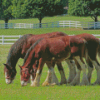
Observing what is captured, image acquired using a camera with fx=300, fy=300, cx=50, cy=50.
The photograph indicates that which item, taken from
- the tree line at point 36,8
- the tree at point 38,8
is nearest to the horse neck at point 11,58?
the tree line at point 36,8

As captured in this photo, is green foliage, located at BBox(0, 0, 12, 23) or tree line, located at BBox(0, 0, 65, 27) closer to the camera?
tree line, located at BBox(0, 0, 65, 27)

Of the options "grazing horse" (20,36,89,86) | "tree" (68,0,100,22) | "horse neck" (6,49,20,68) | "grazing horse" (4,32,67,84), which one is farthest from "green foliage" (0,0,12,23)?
"grazing horse" (20,36,89,86)

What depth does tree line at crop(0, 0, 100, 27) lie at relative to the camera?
Answer: 51594 mm

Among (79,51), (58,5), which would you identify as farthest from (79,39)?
(58,5)

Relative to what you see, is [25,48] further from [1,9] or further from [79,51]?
[1,9]

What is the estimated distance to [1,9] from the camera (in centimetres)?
5747

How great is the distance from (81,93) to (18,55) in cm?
291

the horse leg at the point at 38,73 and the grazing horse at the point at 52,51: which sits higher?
the grazing horse at the point at 52,51

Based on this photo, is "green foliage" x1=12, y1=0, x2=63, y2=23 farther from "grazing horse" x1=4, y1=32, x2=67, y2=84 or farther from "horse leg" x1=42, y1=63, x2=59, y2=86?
"horse leg" x1=42, y1=63, x2=59, y2=86

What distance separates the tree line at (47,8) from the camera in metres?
51.6

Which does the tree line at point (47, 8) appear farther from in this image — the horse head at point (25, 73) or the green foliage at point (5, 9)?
the horse head at point (25, 73)

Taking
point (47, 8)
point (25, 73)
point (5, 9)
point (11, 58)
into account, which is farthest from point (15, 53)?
point (5, 9)

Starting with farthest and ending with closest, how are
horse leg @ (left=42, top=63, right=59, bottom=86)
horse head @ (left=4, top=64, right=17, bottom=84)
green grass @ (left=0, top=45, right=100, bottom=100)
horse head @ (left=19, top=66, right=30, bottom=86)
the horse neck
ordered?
the horse neck
horse head @ (left=4, top=64, right=17, bottom=84)
horse leg @ (left=42, top=63, right=59, bottom=86)
horse head @ (left=19, top=66, right=30, bottom=86)
green grass @ (left=0, top=45, right=100, bottom=100)

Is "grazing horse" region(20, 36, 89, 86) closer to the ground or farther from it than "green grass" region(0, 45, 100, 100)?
farther from it
